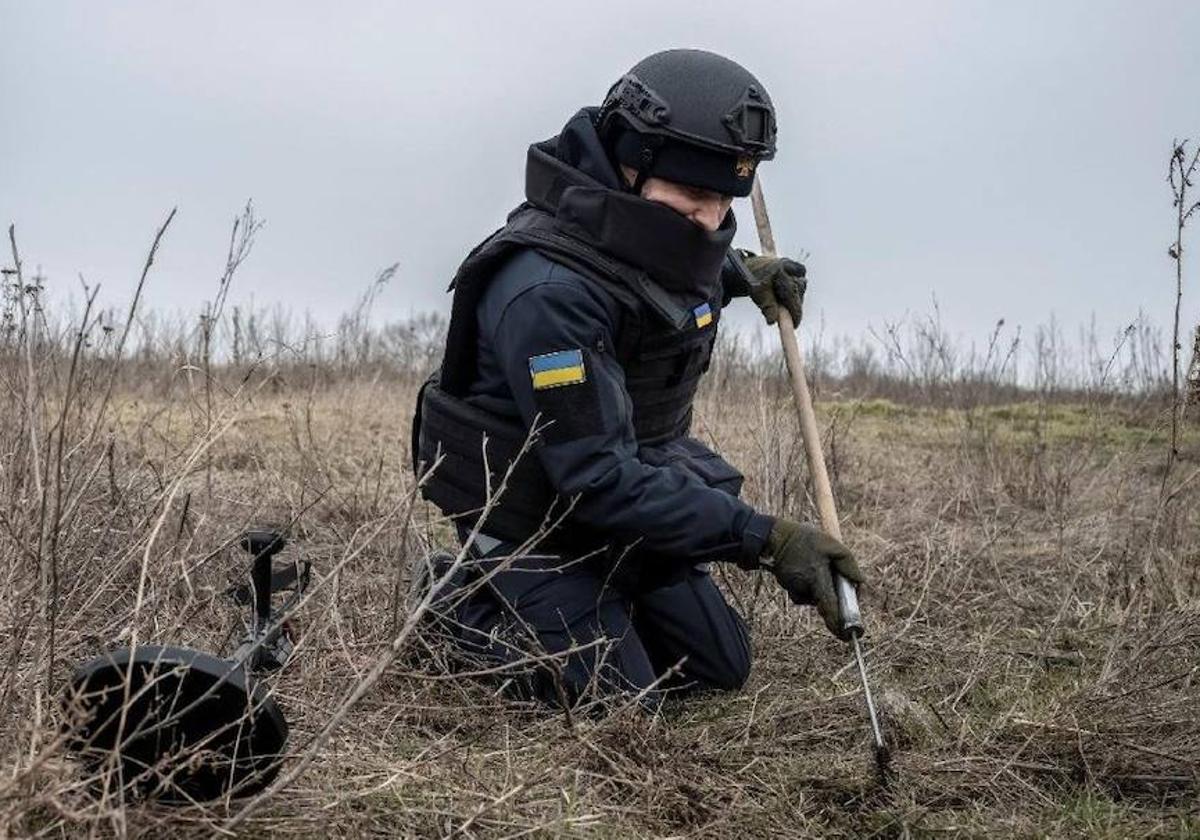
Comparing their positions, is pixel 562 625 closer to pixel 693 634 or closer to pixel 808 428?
pixel 693 634

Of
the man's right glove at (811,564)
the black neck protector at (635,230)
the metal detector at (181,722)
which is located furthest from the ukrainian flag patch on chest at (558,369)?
the metal detector at (181,722)

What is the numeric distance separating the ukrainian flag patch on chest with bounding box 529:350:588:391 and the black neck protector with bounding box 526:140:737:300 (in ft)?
1.08

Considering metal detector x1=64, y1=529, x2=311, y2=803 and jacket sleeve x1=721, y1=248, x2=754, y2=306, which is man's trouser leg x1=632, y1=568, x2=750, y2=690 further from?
metal detector x1=64, y1=529, x2=311, y2=803

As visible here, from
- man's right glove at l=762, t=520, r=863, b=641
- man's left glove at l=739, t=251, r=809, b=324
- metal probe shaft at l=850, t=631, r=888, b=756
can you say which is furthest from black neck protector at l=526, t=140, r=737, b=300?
metal probe shaft at l=850, t=631, r=888, b=756

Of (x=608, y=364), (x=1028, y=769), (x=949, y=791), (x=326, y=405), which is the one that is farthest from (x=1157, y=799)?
(x=326, y=405)

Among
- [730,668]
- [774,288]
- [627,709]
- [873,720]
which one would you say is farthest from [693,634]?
[774,288]

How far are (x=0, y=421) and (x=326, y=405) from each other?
234 inches

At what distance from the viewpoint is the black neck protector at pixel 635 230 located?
10.6 feet

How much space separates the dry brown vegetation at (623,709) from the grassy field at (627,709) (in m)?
0.01

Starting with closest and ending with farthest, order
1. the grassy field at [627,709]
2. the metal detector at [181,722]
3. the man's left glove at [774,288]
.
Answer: the metal detector at [181,722], the grassy field at [627,709], the man's left glove at [774,288]

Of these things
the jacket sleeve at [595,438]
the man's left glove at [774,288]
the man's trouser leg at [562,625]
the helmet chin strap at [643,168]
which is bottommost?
the man's trouser leg at [562,625]

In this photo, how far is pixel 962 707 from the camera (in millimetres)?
3506

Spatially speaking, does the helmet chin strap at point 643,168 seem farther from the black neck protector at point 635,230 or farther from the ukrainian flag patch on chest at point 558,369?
the ukrainian flag patch on chest at point 558,369

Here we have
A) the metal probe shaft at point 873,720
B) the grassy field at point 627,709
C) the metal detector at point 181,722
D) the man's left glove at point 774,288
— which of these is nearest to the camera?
the metal detector at point 181,722
